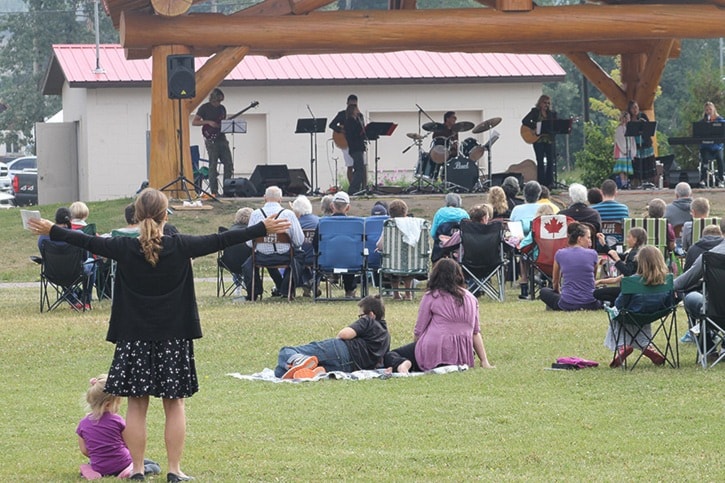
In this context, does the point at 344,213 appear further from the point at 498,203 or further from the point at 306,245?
the point at 498,203

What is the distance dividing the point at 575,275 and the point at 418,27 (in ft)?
31.3

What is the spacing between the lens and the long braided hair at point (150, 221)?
6.77 m

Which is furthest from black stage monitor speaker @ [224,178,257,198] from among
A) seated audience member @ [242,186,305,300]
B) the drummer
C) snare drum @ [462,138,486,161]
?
seated audience member @ [242,186,305,300]

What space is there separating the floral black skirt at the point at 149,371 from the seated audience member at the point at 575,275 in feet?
21.9

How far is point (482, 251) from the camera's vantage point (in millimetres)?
14836


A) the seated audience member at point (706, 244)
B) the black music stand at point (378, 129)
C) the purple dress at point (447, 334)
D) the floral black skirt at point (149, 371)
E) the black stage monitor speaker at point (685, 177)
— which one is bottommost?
the purple dress at point (447, 334)

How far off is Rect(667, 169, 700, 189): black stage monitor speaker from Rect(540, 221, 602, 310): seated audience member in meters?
10.9

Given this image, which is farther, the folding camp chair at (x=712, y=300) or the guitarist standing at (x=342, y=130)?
the guitarist standing at (x=342, y=130)

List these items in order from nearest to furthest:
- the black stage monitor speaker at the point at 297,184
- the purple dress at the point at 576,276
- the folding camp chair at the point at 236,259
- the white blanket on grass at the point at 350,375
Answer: the white blanket on grass at the point at 350,375 < the purple dress at the point at 576,276 < the folding camp chair at the point at 236,259 < the black stage monitor speaker at the point at 297,184

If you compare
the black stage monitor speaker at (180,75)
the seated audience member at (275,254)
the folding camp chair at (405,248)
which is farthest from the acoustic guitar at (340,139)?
the folding camp chair at (405,248)

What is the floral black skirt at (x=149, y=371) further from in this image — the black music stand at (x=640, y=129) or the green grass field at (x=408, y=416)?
the black music stand at (x=640, y=129)

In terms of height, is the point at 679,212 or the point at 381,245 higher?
the point at 679,212

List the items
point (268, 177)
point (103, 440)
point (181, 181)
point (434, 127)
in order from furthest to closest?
point (434, 127) → point (268, 177) → point (181, 181) → point (103, 440)

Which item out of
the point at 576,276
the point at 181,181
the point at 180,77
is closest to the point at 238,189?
the point at 181,181
